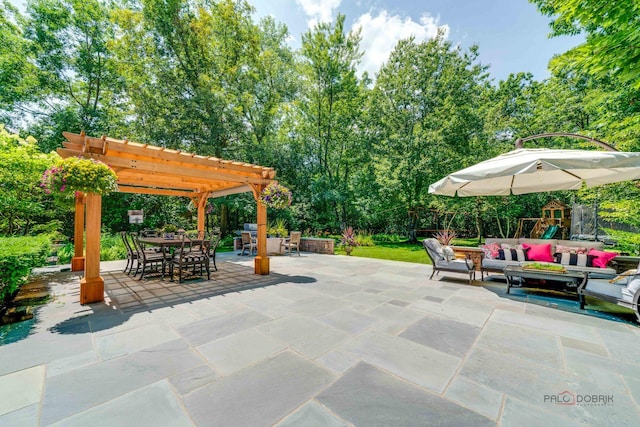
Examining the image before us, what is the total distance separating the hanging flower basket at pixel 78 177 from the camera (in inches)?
144

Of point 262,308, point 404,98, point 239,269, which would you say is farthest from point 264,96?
point 262,308

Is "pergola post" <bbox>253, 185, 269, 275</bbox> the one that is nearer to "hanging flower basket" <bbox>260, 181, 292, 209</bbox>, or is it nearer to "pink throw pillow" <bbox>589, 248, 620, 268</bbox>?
"hanging flower basket" <bbox>260, 181, 292, 209</bbox>

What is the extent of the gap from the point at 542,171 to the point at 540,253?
2096mm

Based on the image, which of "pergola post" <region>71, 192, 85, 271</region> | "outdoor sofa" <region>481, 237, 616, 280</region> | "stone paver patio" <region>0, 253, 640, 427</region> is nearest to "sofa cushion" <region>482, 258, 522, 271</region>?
"outdoor sofa" <region>481, 237, 616, 280</region>

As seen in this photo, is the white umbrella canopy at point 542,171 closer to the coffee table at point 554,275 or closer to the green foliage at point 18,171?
the coffee table at point 554,275

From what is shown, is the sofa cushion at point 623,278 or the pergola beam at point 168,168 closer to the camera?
the sofa cushion at point 623,278

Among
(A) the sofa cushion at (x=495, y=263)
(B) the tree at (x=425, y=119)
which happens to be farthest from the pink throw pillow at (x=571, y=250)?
(B) the tree at (x=425, y=119)

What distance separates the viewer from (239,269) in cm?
710

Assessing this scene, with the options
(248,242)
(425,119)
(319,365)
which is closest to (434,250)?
(319,365)

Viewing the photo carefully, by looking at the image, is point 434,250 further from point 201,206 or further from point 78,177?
point 201,206

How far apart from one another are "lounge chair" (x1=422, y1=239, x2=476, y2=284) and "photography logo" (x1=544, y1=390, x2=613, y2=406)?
11.5 feet

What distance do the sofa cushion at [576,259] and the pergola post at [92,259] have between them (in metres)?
8.72

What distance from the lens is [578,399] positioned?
1.88 meters

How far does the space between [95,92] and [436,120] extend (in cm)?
1849
